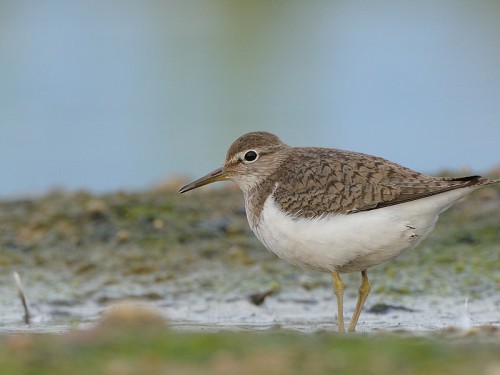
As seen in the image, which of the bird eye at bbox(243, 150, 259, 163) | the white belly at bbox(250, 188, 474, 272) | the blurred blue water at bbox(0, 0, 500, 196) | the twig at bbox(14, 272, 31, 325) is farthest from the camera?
the blurred blue water at bbox(0, 0, 500, 196)

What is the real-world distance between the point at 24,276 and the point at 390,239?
407 cm

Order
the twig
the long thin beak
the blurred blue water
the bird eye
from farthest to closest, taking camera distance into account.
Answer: the blurred blue water → the long thin beak → the bird eye → the twig

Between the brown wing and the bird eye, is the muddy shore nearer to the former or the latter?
the brown wing

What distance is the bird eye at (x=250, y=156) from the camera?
8797 millimetres

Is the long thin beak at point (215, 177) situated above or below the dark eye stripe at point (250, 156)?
below

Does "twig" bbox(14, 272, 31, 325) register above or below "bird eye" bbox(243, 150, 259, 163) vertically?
below

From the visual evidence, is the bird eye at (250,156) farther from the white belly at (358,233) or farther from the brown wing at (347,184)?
the white belly at (358,233)

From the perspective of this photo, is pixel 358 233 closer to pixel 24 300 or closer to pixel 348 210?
pixel 348 210

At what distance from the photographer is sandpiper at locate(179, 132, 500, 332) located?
7.58m

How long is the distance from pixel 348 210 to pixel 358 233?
203 millimetres

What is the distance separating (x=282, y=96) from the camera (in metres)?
21.7

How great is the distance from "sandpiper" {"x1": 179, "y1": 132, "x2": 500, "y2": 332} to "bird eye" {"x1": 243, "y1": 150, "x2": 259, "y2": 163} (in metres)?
0.57

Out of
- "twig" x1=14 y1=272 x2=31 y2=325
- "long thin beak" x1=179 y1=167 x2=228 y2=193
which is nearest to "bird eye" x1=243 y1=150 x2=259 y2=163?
"long thin beak" x1=179 y1=167 x2=228 y2=193

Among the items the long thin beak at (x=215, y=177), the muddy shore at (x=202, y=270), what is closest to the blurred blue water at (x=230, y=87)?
the muddy shore at (x=202, y=270)
